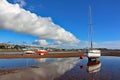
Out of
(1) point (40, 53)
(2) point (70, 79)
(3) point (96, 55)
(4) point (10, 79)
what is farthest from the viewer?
(1) point (40, 53)

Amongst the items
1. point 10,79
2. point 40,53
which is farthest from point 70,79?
point 40,53

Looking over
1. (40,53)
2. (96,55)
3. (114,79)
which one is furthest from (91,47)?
(40,53)

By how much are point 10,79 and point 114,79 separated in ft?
39.3

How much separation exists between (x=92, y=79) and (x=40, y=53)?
75987 mm

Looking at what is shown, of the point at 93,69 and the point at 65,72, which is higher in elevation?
the point at 93,69

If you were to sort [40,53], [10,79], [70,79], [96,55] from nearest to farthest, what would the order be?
[10,79], [70,79], [96,55], [40,53]

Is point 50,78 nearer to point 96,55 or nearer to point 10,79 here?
point 10,79

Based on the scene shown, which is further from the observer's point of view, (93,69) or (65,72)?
(93,69)

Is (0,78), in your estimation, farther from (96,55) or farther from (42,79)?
(96,55)

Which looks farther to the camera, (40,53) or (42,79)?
(40,53)

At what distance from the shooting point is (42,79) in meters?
23.7

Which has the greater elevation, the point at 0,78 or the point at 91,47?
the point at 91,47

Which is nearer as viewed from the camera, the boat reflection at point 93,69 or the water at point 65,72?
the water at point 65,72

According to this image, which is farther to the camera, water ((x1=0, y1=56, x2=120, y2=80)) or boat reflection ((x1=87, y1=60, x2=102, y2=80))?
boat reflection ((x1=87, y1=60, x2=102, y2=80))
